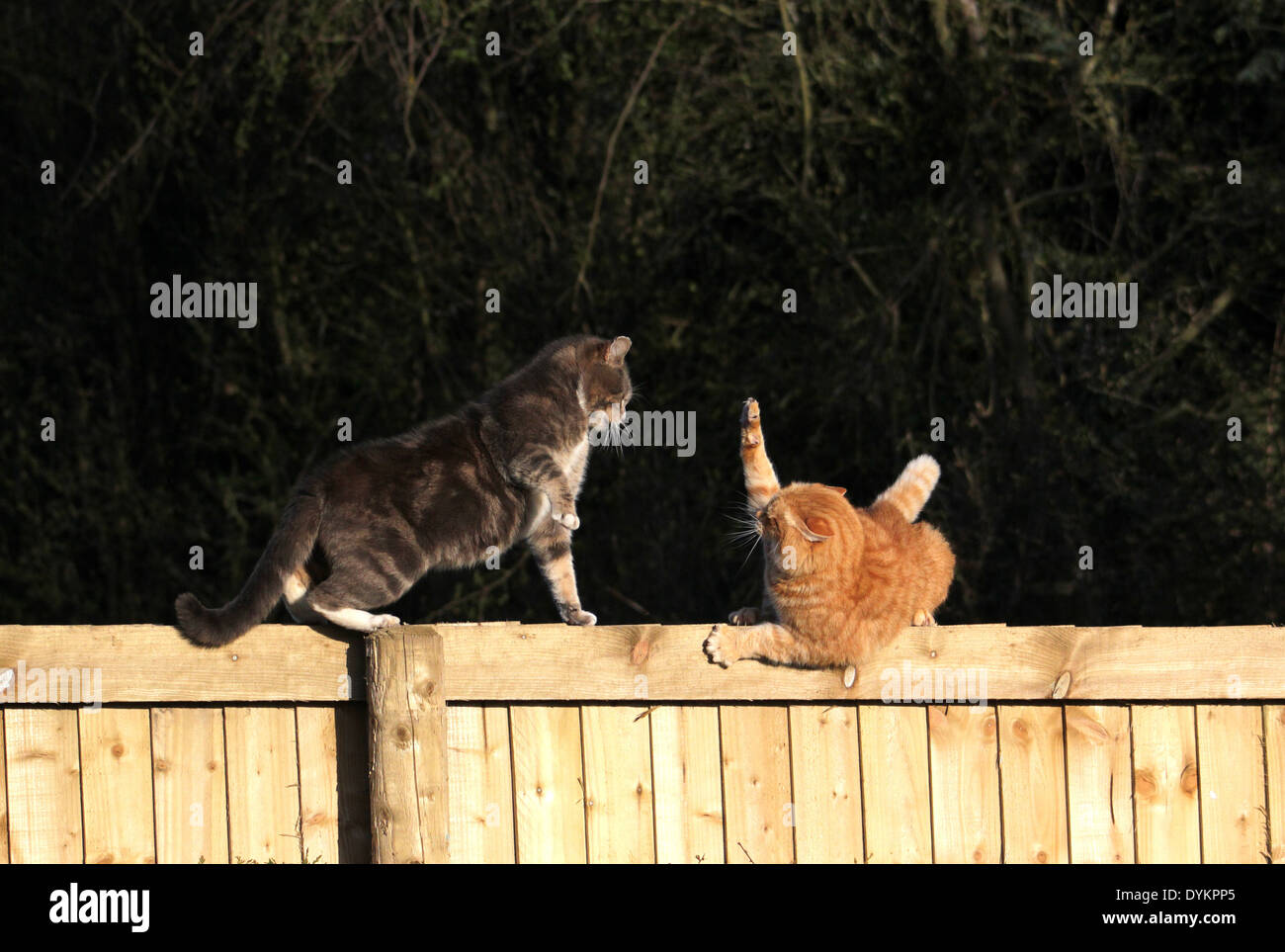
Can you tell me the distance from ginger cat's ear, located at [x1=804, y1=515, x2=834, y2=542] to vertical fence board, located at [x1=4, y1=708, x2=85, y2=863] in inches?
84.9

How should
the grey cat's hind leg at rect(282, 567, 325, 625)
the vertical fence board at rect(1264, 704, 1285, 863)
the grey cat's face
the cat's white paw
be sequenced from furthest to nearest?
the grey cat's face
the cat's white paw
the grey cat's hind leg at rect(282, 567, 325, 625)
the vertical fence board at rect(1264, 704, 1285, 863)

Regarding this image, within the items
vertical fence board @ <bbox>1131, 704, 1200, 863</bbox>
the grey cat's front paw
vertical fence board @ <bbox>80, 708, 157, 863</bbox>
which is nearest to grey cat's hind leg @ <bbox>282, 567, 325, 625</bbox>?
vertical fence board @ <bbox>80, 708, 157, 863</bbox>

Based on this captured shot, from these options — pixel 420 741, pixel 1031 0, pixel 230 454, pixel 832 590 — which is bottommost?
pixel 420 741

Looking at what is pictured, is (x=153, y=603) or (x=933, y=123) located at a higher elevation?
(x=933, y=123)

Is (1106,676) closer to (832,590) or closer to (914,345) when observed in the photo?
(832,590)

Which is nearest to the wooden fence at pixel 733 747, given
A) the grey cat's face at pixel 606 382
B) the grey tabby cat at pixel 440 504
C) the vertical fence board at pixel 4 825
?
the grey tabby cat at pixel 440 504

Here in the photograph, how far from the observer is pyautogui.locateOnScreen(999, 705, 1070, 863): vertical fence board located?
12.9ft

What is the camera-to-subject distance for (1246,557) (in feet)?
22.1

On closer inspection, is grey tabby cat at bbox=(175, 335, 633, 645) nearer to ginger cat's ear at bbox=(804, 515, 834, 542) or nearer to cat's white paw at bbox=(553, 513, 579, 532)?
cat's white paw at bbox=(553, 513, 579, 532)

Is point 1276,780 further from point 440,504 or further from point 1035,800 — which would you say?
point 440,504

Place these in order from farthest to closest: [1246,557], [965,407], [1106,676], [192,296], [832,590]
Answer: [192,296] → [965,407] → [1246,557] → [832,590] → [1106,676]

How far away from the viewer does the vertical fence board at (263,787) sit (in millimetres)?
4062

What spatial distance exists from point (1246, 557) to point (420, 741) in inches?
173

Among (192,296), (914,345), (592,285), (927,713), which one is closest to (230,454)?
(192,296)
